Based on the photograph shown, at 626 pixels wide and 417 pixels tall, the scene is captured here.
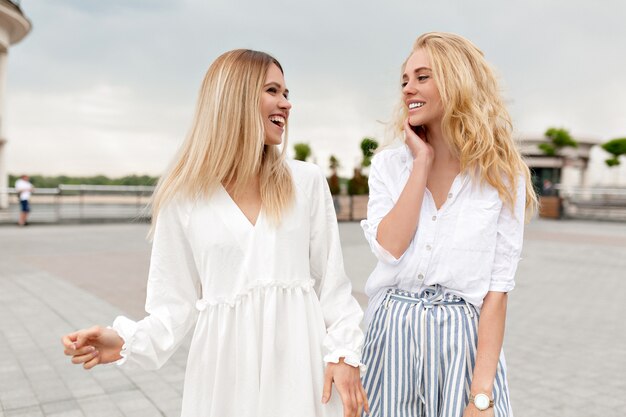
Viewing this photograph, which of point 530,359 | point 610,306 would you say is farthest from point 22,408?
point 610,306

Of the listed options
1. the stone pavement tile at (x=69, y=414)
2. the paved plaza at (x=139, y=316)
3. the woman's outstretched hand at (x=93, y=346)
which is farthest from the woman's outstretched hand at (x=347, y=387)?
the stone pavement tile at (x=69, y=414)

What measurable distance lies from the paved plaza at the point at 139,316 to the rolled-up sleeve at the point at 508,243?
270cm

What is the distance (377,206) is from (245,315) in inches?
21.2

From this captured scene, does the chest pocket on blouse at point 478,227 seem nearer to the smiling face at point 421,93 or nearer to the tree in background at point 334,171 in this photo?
the smiling face at point 421,93

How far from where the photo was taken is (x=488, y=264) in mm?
1736

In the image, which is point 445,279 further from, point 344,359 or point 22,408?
point 22,408

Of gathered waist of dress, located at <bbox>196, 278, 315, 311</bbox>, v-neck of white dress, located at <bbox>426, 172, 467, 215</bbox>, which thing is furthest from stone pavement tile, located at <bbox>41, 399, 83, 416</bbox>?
v-neck of white dress, located at <bbox>426, 172, 467, 215</bbox>

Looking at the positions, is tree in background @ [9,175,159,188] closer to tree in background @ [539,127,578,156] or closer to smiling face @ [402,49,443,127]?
smiling face @ [402,49,443,127]

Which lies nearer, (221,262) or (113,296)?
(221,262)

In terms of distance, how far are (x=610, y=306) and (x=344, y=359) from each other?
7088mm

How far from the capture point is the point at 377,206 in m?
1.88

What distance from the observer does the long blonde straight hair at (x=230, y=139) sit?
1889 millimetres

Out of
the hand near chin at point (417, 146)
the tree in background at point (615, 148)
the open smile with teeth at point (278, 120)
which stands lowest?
the hand near chin at point (417, 146)

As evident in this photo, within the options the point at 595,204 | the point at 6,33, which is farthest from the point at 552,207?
the point at 6,33
